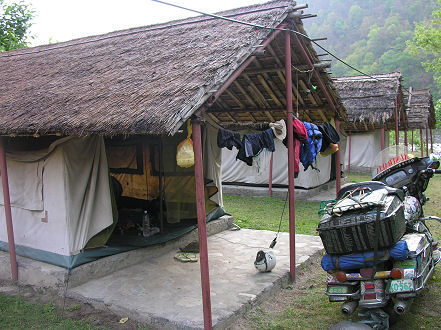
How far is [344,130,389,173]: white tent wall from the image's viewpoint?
18922 mm

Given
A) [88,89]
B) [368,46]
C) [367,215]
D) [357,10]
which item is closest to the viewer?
[367,215]

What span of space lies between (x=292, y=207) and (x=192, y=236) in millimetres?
2453

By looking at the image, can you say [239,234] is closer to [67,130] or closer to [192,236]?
[192,236]

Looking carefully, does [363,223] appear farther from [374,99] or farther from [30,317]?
[374,99]

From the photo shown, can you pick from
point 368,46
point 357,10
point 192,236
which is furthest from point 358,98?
point 357,10

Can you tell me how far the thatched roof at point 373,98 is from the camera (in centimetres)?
1309

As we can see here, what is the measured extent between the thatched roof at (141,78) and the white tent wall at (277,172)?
4591mm

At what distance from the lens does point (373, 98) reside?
13.7 m

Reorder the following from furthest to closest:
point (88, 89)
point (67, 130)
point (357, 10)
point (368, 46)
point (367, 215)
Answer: point (357, 10) → point (368, 46) → point (88, 89) → point (67, 130) → point (367, 215)

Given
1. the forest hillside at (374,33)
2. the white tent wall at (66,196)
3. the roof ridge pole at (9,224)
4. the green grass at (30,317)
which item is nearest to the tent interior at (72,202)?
the white tent wall at (66,196)

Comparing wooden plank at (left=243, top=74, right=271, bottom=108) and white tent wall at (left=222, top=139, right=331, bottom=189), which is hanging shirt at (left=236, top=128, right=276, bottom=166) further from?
white tent wall at (left=222, top=139, right=331, bottom=189)

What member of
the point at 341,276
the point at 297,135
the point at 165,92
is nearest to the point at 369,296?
the point at 341,276

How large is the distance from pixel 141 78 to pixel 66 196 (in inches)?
76.9

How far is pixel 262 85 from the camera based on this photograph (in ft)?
23.2
